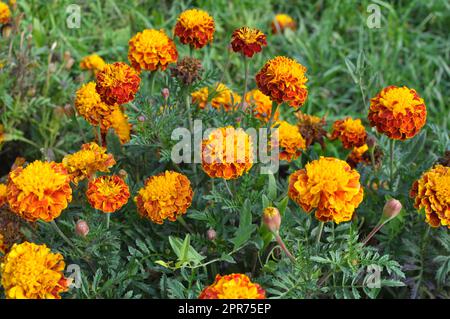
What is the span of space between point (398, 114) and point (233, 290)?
2.24 ft

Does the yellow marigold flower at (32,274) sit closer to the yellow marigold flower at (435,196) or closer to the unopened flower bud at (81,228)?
the unopened flower bud at (81,228)

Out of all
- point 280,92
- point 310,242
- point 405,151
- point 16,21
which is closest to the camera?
point 280,92

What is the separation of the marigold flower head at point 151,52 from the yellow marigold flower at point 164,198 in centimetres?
38

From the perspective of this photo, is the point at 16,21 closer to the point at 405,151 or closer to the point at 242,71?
the point at 242,71

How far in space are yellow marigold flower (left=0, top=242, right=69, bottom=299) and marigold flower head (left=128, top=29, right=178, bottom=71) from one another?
65 centimetres

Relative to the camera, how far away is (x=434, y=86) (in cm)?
297

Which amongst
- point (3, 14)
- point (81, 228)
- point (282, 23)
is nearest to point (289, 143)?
point (81, 228)

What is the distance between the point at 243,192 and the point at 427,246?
598mm

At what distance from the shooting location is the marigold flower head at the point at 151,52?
1.83 meters

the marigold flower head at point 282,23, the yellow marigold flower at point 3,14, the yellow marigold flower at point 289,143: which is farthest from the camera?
the marigold flower head at point 282,23

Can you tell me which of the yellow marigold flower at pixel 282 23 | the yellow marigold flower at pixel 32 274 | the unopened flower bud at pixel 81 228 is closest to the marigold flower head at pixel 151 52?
the unopened flower bud at pixel 81 228

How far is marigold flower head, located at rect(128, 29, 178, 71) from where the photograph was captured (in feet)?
6.01
